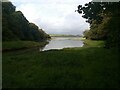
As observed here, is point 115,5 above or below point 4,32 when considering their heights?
above

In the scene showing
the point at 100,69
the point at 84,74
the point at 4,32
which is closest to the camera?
the point at 84,74

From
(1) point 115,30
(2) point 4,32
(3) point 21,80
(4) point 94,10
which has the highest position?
(4) point 94,10

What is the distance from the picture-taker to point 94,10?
818 inches

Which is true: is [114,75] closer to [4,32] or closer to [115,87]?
[115,87]

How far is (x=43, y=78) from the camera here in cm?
1519

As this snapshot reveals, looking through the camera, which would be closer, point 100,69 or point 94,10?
point 100,69

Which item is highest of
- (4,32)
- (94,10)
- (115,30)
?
(94,10)

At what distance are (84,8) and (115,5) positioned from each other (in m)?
2.71

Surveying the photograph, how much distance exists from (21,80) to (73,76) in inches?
128

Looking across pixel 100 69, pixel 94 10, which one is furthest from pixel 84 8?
pixel 100 69

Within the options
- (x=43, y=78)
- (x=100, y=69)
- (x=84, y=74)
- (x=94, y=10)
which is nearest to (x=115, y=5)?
(x=94, y=10)

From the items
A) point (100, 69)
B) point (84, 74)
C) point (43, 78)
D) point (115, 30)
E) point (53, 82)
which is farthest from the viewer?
point (115, 30)

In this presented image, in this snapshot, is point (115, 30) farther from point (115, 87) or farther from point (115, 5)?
point (115, 87)

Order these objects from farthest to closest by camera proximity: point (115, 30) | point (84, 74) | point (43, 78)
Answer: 1. point (115, 30)
2. point (84, 74)
3. point (43, 78)
